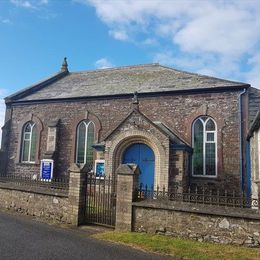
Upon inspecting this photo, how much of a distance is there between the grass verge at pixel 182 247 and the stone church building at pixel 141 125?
18.1 ft

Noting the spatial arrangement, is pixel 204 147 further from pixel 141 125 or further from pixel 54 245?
pixel 54 245

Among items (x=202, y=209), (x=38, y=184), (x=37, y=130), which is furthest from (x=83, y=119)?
(x=202, y=209)

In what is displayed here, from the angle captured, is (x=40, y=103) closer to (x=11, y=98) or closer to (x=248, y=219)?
(x=11, y=98)

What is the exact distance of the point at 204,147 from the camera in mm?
15266

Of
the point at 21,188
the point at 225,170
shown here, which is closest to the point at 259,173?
the point at 225,170

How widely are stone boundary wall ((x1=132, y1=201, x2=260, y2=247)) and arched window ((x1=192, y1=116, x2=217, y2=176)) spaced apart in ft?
22.4

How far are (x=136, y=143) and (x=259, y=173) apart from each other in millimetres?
5974

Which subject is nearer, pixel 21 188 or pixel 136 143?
pixel 21 188

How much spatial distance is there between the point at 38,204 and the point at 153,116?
26.2ft

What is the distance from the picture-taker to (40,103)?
20031 millimetres

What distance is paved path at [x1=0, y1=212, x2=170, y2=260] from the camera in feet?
22.2

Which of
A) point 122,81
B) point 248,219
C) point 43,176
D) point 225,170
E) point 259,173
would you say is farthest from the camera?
point 122,81

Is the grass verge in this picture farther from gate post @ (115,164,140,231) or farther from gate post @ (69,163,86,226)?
gate post @ (69,163,86,226)

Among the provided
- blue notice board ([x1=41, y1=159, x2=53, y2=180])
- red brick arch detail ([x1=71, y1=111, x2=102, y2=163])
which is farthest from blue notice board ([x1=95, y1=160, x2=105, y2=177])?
blue notice board ([x1=41, y1=159, x2=53, y2=180])
